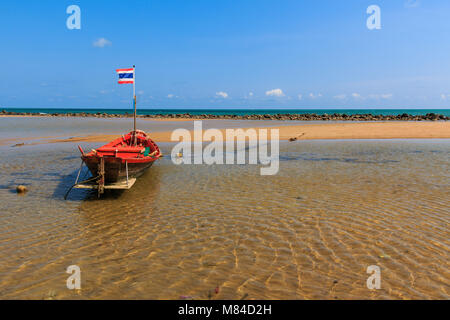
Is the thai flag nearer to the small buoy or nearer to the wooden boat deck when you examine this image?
the wooden boat deck

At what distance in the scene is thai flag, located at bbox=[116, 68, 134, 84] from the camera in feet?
53.2

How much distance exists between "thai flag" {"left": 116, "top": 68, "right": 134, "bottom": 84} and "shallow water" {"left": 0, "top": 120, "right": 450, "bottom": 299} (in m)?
5.86

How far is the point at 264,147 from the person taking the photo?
80.6 feet

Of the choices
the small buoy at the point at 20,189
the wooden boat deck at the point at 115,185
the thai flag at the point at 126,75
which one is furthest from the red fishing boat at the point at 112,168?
the thai flag at the point at 126,75

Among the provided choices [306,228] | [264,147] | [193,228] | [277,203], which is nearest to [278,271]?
[306,228]

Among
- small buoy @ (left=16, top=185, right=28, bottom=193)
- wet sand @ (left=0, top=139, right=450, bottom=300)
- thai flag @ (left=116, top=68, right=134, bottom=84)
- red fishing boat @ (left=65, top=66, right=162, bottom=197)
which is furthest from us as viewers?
→ thai flag @ (left=116, top=68, right=134, bottom=84)

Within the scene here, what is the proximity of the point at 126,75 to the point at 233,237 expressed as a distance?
12.4 m

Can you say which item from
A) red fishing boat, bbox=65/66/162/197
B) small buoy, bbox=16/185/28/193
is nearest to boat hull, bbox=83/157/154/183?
red fishing boat, bbox=65/66/162/197

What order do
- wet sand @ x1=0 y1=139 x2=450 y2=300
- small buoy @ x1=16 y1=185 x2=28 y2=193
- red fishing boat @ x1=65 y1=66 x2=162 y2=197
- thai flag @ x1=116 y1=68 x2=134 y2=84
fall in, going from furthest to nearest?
thai flag @ x1=116 y1=68 x2=134 y2=84 < small buoy @ x1=16 y1=185 x2=28 y2=193 < red fishing boat @ x1=65 y1=66 x2=162 y2=197 < wet sand @ x1=0 y1=139 x2=450 y2=300

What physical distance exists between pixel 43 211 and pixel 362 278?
9.22 m

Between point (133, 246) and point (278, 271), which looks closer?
point (278, 271)

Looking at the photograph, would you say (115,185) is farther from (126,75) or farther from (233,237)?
(126,75)

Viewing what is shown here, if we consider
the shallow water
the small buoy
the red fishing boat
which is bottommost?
the shallow water
